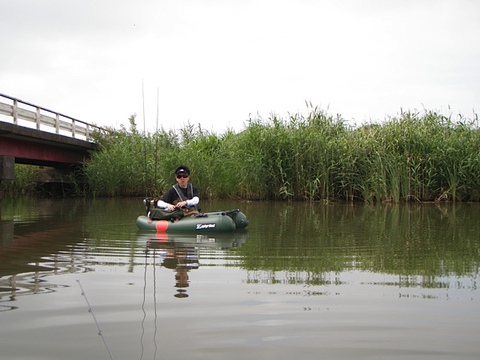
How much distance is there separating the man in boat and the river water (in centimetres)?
128

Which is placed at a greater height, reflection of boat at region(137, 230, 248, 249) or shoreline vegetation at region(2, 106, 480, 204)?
shoreline vegetation at region(2, 106, 480, 204)

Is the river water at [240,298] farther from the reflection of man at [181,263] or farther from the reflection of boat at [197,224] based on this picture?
the reflection of boat at [197,224]

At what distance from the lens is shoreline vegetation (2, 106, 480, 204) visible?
60.1ft

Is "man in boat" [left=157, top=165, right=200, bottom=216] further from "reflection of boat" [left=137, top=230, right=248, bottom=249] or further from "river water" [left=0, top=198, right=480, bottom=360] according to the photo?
"river water" [left=0, top=198, right=480, bottom=360]

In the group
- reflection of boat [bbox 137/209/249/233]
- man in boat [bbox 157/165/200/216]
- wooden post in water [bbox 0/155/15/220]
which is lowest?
reflection of boat [bbox 137/209/249/233]

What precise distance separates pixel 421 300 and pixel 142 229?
20.4ft

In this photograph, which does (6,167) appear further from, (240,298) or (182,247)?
(240,298)

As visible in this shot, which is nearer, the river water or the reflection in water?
the river water

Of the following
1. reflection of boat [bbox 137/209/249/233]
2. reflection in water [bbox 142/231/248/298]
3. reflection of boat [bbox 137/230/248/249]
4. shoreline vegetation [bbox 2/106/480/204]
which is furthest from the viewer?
shoreline vegetation [bbox 2/106/480/204]

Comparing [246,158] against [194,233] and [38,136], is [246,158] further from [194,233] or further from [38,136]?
[194,233]

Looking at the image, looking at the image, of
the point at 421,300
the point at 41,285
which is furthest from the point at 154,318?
the point at 421,300

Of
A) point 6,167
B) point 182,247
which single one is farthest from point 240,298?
point 6,167

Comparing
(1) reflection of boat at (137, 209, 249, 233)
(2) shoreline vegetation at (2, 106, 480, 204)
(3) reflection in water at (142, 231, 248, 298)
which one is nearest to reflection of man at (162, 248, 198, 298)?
(3) reflection in water at (142, 231, 248, 298)

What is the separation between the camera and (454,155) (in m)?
18.4
